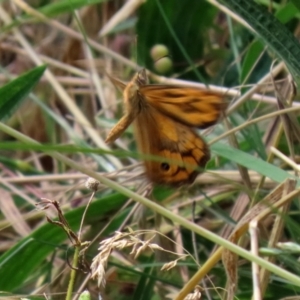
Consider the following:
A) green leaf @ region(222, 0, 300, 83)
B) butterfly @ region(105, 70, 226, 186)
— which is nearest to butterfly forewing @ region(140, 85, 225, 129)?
butterfly @ region(105, 70, 226, 186)

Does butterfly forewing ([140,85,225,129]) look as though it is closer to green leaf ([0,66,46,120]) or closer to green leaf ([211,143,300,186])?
green leaf ([211,143,300,186])

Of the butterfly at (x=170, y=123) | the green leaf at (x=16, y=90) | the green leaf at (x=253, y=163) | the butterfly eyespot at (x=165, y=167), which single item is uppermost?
the green leaf at (x=16, y=90)

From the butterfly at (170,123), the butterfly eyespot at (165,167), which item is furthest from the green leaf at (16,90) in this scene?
the butterfly eyespot at (165,167)

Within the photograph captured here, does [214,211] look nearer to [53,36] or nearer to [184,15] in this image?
[184,15]

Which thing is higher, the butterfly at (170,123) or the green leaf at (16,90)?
the green leaf at (16,90)

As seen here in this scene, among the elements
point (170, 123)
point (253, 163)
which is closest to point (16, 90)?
point (170, 123)

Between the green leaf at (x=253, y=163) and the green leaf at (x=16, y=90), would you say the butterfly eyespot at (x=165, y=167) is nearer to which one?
the green leaf at (x=253, y=163)

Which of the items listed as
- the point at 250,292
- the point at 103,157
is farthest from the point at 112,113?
the point at 250,292
